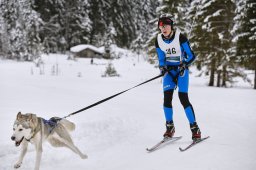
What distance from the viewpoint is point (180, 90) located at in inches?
256

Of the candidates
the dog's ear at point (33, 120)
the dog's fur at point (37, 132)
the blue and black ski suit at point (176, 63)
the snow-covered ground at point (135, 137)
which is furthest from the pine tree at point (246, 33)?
the dog's ear at point (33, 120)

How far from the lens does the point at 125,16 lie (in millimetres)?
65875

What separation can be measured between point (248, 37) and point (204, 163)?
1886 centimetres

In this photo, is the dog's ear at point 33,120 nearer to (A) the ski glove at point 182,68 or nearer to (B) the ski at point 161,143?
(B) the ski at point 161,143

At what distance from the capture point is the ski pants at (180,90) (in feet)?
21.3

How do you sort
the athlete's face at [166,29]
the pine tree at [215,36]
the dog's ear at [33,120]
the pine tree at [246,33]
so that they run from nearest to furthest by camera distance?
the dog's ear at [33,120]
the athlete's face at [166,29]
the pine tree at [246,33]
the pine tree at [215,36]

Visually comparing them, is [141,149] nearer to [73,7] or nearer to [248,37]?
[248,37]

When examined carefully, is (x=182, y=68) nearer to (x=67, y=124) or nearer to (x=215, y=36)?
(x=67, y=124)

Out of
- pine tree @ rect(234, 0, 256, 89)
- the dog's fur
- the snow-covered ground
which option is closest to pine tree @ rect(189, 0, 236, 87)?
pine tree @ rect(234, 0, 256, 89)

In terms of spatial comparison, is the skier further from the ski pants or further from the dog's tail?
the dog's tail

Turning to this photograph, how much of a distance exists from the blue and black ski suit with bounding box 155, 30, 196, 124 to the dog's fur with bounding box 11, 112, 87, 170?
2.15 metres

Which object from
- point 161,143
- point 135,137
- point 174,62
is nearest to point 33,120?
point 161,143

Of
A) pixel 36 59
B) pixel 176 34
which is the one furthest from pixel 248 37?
pixel 36 59

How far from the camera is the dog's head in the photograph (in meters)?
4.93
